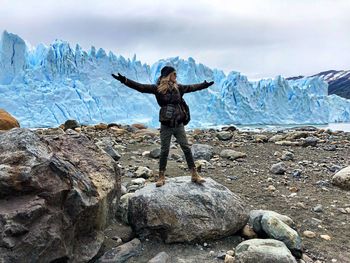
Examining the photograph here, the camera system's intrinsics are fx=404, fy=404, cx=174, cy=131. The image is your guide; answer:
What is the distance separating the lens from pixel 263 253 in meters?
3.64

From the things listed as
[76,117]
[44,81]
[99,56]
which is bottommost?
[76,117]

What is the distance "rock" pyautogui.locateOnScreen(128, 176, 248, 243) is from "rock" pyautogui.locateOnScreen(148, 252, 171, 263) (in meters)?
0.32

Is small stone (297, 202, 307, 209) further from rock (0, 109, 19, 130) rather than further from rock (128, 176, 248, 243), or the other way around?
Result: rock (0, 109, 19, 130)

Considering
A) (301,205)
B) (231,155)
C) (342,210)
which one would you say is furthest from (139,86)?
(231,155)

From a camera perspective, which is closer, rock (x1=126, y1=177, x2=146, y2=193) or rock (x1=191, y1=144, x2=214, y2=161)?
rock (x1=126, y1=177, x2=146, y2=193)

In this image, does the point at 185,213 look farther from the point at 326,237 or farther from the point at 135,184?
the point at 135,184

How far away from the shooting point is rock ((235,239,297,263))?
3.61 metres

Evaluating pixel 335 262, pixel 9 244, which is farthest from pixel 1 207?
pixel 335 262

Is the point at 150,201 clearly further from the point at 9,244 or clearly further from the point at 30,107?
the point at 30,107

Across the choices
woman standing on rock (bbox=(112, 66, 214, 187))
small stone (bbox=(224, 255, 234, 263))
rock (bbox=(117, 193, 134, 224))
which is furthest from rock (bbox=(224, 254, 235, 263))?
rock (bbox=(117, 193, 134, 224))

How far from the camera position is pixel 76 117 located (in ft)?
94.5

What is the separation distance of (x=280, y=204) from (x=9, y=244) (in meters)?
3.76

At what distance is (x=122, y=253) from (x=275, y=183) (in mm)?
3641

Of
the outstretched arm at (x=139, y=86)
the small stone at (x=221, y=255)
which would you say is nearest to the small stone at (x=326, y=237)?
the small stone at (x=221, y=255)
